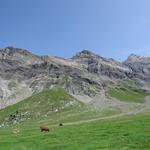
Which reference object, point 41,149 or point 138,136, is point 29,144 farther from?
point 138,136

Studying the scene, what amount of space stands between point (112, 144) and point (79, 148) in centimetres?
373

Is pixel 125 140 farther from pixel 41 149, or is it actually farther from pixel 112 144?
pixel 41 149

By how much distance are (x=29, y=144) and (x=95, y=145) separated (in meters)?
9.67

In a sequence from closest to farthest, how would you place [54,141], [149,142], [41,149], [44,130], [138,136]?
[149,142] → [41,149] → [138,136] → [54,141] → [44,130]

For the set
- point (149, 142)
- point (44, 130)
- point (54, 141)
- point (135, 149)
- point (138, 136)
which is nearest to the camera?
point (135, 149)

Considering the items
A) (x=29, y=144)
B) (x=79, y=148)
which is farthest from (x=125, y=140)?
(x=29, y=144)

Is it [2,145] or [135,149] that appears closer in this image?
[135,149]

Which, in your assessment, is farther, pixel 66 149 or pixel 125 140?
pixel 125 140

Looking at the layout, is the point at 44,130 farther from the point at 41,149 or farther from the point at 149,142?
the point at 149,142

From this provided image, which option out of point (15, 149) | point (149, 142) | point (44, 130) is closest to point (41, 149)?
point (15, 149)

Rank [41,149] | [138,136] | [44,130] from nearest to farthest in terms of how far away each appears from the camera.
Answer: [41,149], [138,136], [44,130]

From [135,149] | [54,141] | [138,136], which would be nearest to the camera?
[135,149]

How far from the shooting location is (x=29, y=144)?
40.7m

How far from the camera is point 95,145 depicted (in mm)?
35219
